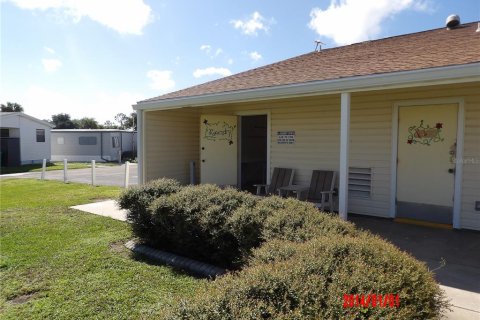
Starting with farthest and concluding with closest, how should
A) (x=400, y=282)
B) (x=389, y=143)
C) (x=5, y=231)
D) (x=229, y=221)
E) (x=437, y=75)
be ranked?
(x=389, y=143), (x=5, y=231), (x=437, y=75), (x=229, y=221), (x=400, y=282)

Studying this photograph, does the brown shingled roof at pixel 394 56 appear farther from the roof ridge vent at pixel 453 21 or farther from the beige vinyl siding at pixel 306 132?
the beige vinyl siding at pixel 306 132

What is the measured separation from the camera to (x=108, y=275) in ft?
13.9

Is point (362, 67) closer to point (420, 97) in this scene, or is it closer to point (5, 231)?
point (420, 97)

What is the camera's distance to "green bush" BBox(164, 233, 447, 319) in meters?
1.85

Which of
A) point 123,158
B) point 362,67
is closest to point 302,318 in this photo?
point 362,67

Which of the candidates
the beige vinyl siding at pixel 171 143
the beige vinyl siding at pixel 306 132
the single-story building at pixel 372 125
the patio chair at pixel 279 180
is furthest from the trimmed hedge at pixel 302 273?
the beige vinyl siding at pixel 171 143

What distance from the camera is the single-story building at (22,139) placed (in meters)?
23.4

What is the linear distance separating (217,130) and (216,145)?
1.36 ft

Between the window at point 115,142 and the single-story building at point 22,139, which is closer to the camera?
the single-story building at point 22,139

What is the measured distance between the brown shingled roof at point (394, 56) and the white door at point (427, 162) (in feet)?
3.57

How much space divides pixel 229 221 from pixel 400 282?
7.45 feet

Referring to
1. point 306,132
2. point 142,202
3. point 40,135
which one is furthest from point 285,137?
point 40,135

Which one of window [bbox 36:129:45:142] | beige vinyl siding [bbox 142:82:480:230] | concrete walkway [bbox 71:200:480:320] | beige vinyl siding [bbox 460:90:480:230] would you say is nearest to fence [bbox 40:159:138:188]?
beige vinyl siding [bbox 142:82:480:230]

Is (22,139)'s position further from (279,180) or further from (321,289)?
(321,289)
